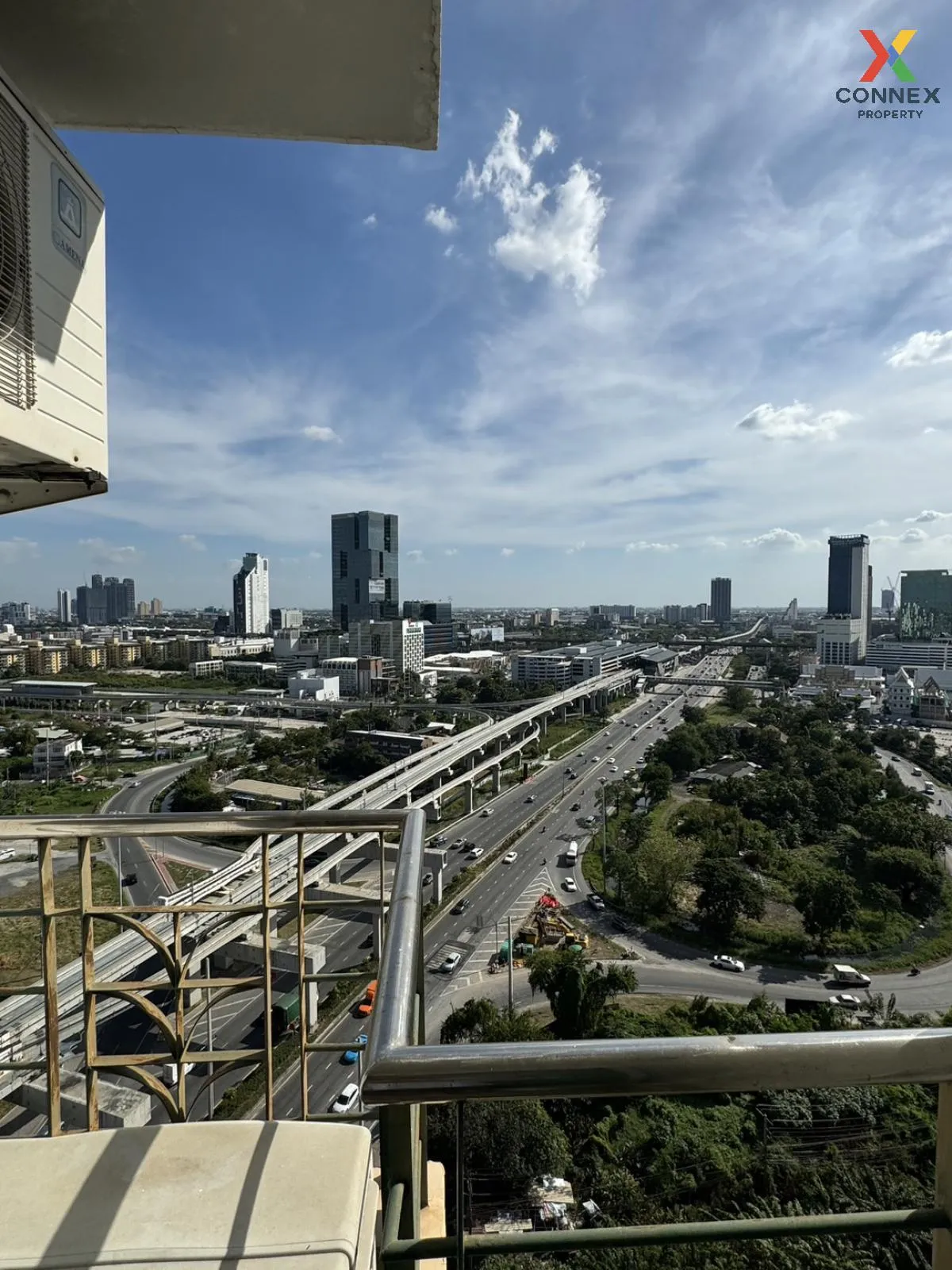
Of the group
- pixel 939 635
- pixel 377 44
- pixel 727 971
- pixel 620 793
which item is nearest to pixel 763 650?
pixel 939 635

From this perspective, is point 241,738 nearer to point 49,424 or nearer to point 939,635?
point 49,424

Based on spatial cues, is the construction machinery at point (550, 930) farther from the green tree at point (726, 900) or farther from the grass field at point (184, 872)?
the grass field at point (184, 872)

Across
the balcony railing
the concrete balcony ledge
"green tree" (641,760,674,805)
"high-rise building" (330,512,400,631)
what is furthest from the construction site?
"high-rise building" (330,512,400,631)

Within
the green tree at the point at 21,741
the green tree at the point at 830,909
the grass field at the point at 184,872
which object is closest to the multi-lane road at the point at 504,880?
the green tree at the point at 830,909

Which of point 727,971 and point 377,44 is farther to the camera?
point 727,971

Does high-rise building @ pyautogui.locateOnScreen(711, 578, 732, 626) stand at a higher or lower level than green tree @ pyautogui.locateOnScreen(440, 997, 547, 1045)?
higher

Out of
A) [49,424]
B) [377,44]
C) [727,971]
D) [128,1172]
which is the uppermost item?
[377,44]

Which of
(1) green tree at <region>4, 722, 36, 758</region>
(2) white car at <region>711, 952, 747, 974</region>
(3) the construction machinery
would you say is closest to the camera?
(2) white car at <region>711, 952, 747, 974</region>

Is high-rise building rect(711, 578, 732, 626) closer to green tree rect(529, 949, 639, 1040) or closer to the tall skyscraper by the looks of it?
the tall skyscraper
